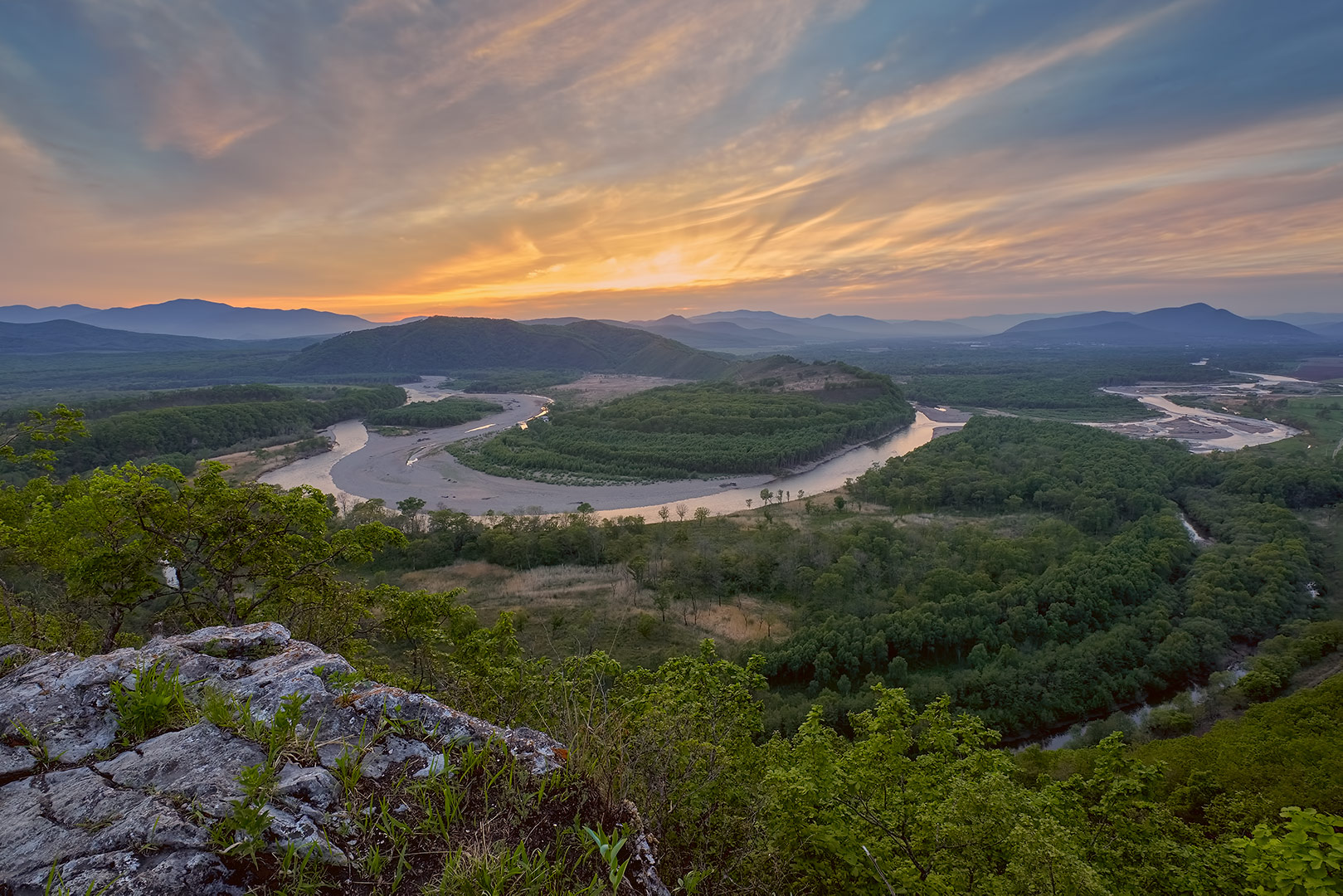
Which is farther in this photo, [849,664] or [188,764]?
[849,664]

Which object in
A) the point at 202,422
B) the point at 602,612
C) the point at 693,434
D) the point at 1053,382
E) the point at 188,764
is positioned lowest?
the point at 602,612

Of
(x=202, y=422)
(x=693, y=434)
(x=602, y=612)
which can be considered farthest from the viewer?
(x=693, y=434)

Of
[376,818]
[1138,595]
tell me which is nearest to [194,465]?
[376,818]

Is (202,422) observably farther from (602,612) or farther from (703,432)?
(602,612)

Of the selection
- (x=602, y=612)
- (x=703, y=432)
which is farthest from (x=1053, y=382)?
(x=602, y=612)

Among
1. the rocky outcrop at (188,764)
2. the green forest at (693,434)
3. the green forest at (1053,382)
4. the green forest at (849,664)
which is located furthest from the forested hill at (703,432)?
the rocky outcrop at (188,764)

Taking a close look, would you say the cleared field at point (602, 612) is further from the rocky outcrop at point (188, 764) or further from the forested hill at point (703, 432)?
the forested hill at point (703, 432)

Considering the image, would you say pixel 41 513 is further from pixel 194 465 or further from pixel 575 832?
pixel 194 465
